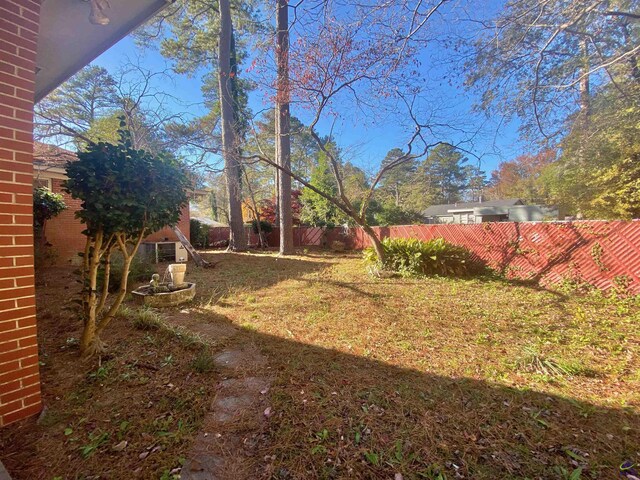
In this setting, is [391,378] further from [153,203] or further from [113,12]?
[113,12]

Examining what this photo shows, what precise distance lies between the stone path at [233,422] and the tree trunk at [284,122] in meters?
5.43

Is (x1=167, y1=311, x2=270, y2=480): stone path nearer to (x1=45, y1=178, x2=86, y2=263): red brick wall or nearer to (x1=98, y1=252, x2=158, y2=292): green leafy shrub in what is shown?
(x1=98, y1=252, x2=158, y2=292): green leafy shrub

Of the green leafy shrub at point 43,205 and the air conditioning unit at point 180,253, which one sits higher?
the green leafy shrub at point 43,205

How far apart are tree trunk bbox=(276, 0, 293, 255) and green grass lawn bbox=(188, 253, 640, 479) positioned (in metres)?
4.91

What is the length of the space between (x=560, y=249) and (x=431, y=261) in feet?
8.72

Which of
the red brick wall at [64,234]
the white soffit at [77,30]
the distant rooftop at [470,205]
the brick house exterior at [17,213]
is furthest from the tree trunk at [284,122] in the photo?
the distant rooftop at [470,205]

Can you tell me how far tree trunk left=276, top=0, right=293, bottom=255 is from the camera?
19.3ft

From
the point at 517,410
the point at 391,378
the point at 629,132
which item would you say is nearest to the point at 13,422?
the point at 391,378

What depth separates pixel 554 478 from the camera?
136 centimetres

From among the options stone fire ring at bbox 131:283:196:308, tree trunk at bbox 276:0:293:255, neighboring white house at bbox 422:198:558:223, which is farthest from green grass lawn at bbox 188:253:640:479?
neighboring white house at bbox 422:198:558:223

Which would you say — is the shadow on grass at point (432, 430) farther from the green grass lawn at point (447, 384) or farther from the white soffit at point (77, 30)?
the white soffit at point (77, 30)

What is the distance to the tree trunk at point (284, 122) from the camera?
19.3 feet

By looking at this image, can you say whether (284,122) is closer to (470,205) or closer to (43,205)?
(43,205)

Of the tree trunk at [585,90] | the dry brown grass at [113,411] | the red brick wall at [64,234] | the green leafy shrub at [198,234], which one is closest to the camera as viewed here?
the dry brown grass at [113,411]
